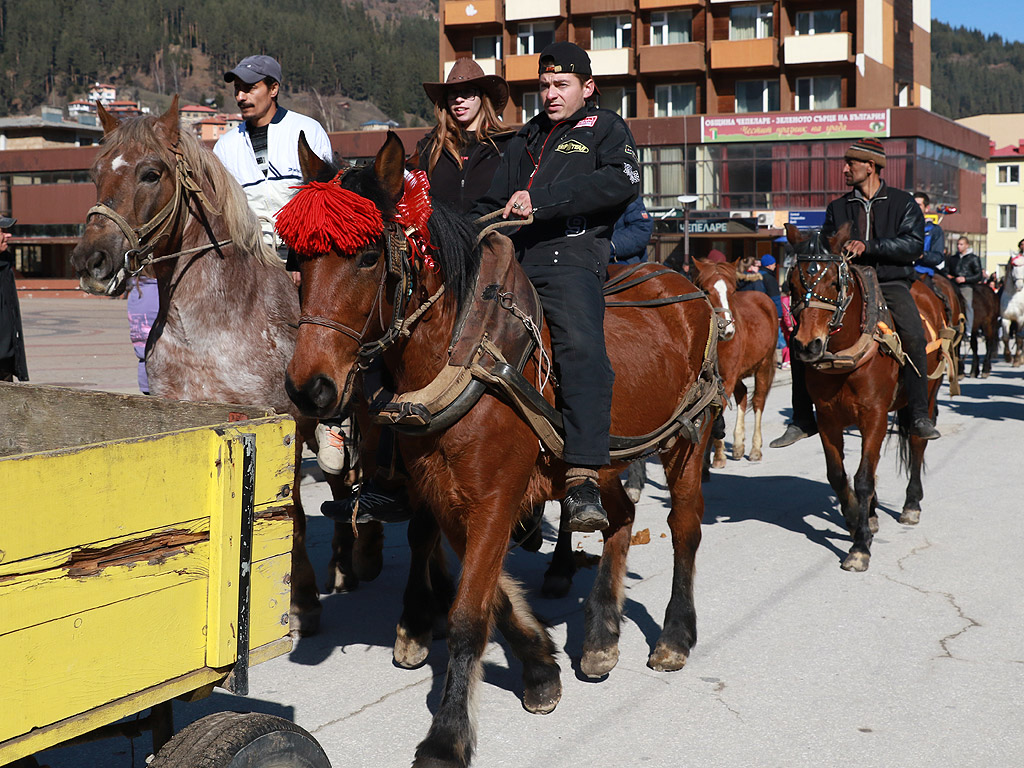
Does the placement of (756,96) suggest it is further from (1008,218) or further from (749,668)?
(749,668)

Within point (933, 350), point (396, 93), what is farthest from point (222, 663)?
point (396, 93)

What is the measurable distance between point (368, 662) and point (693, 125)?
49.5 m

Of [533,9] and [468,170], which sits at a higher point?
[533,9]

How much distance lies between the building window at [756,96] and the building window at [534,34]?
1069cm

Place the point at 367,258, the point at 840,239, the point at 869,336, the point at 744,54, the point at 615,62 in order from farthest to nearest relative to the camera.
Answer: the point at 615,62 → the point at 744,54 → the point at 840,239 → the point at 869,336 → the point at 367,258

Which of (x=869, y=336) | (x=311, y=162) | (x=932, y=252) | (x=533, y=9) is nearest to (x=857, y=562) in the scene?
(x=869, y=336)

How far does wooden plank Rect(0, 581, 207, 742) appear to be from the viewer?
2.34m

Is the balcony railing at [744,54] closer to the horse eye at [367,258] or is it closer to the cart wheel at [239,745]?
the horse eye at [367,258]

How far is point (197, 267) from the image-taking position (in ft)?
17.3

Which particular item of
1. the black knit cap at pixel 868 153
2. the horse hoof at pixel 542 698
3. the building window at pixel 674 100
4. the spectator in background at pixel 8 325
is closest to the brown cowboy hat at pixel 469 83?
the horse hoof at pixel 542 698

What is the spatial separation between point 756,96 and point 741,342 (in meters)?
47.7

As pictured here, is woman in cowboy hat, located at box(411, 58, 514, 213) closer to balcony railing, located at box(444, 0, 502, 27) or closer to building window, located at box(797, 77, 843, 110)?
building window, located at box(797, 77, 843, 110)

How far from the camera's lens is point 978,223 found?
60281 millimetres

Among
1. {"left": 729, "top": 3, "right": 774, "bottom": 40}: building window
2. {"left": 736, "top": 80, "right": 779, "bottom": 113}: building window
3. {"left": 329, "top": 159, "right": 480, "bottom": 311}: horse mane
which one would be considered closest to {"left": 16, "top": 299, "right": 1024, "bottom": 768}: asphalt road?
{"left": 329, "top": 159, "right": 480, "bottom": 311}: horse mane
